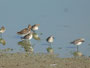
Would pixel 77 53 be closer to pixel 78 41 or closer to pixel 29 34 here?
pixel 78 41

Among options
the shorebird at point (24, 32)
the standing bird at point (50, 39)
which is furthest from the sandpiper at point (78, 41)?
the shorebird at point (24, 32)

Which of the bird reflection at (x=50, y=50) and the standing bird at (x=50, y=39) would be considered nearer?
the bird reflection at (x=50, y=50)

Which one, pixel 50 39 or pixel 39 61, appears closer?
pixel 39 61

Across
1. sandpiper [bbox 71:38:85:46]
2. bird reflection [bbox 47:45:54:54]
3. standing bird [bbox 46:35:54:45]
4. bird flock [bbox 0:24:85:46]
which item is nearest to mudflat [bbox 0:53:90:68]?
bird reflection [bbox 47:45:54:54]

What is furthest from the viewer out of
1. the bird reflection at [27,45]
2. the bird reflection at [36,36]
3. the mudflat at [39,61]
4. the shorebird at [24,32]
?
the shorebird at [24,32]

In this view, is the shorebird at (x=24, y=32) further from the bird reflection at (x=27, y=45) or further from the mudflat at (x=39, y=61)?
the mudflat at (x=39, y=61)

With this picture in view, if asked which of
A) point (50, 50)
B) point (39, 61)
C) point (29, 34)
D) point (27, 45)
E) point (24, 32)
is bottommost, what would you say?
point (39, 61)

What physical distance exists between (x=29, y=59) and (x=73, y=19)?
310 inches

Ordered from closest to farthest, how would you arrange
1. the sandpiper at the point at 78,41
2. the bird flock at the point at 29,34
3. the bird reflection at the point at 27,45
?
the bird reflection at the point at 27,45, the sandpiper at the point at 78,41, the bird flock at the point at 29,34

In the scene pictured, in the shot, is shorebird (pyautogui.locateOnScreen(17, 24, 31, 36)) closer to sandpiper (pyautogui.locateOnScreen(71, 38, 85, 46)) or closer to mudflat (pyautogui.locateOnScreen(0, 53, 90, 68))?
sandpiper (pyautogui.locateOnScreen(71, 38, 85, 46))

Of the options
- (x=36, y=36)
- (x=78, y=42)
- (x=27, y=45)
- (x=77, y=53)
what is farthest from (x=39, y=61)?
(x=36, y=36)

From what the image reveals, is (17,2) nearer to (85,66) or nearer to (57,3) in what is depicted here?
(57,3)

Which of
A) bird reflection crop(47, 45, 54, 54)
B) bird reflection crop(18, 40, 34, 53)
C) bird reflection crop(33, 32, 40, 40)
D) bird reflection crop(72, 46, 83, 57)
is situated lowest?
bird reflection crop(72, 46, 83, 57)

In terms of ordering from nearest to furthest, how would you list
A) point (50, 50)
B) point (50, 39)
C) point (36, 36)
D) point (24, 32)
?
point (50, 50) < point (50, 39) < point (36, 36) < point (24, 32)
